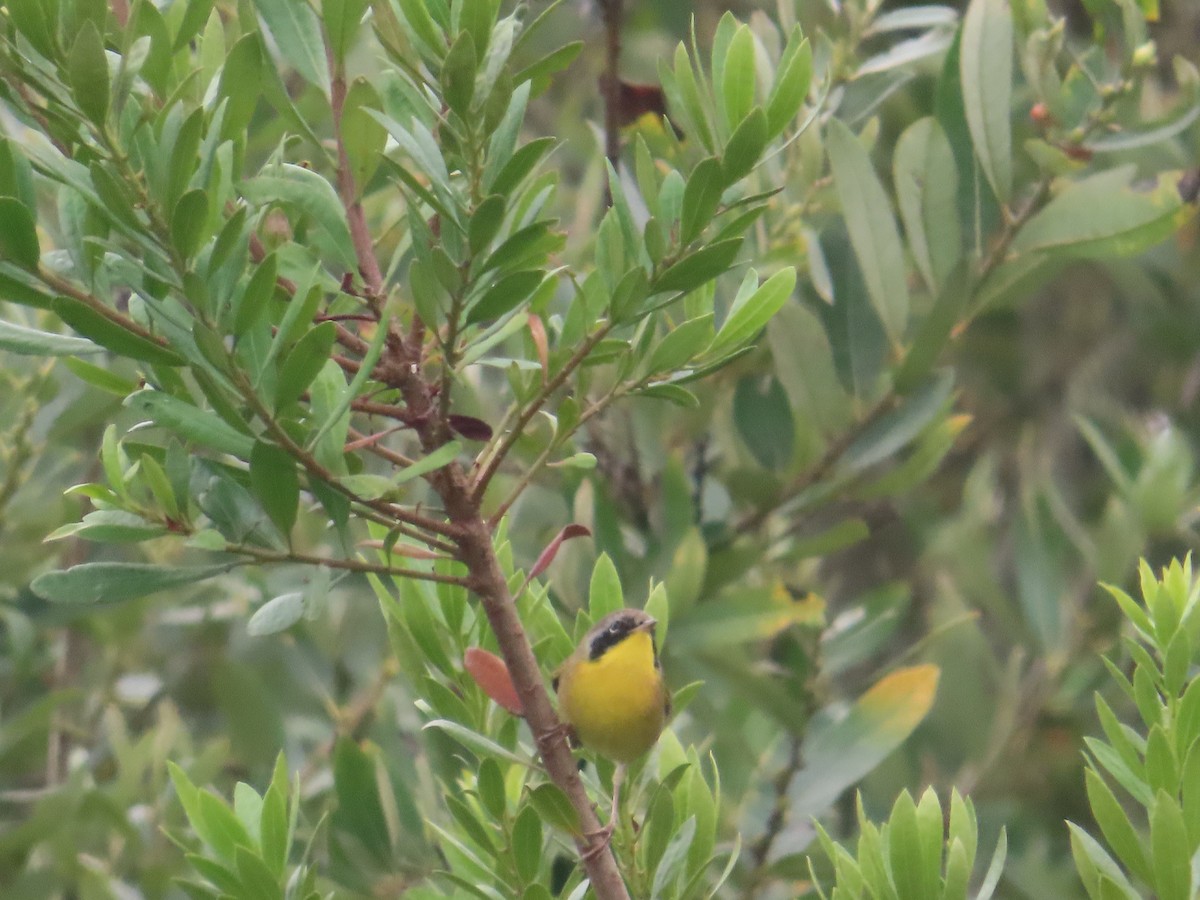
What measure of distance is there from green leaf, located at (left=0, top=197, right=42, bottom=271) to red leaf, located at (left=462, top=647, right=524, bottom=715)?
35cm

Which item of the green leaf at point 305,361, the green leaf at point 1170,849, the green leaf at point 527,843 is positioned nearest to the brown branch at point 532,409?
the green leaf at point 305,361

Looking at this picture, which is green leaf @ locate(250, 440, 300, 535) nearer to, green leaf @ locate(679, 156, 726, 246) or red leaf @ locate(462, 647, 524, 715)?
red leaf @ locate(462, 647, 524, 715)

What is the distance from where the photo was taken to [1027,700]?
2.41 meters

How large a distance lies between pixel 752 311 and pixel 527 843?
0.38 metres

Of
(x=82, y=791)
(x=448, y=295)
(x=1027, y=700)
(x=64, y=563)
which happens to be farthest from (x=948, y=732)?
(x=448, y=295)

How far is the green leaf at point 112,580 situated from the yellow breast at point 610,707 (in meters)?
0.29

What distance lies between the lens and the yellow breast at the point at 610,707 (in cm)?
100

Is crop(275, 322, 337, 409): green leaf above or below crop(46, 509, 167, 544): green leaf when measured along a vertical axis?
above

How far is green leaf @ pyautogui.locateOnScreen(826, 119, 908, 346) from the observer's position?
1.55 m

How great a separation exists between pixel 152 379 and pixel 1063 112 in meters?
1.12

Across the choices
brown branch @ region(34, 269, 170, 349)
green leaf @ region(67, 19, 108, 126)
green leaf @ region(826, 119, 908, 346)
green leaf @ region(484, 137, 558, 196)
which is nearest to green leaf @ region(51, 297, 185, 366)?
brown branch @ region(34, 269, 170, 349)

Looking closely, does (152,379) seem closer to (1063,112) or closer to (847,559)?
(1063,112)

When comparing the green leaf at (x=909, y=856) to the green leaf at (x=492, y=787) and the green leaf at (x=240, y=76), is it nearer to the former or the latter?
the green leaf at (x=492, y=787)

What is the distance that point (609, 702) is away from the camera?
100 cm
